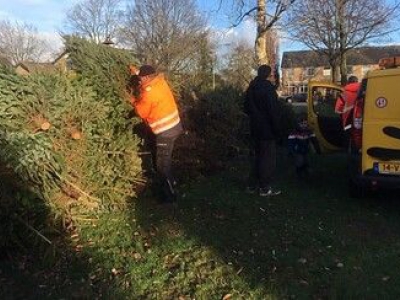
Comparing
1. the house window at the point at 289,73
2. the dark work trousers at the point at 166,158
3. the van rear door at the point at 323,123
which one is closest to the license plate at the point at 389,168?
the dark work trousers at the point at 166,158

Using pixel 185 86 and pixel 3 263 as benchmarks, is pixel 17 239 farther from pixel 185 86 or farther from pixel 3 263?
pixel 185 86

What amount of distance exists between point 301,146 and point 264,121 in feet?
6.19

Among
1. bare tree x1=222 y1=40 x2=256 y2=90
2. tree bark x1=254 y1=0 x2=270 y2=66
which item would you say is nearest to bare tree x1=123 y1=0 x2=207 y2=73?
bare tree x1=222 y1=40 x2=256 y2=90

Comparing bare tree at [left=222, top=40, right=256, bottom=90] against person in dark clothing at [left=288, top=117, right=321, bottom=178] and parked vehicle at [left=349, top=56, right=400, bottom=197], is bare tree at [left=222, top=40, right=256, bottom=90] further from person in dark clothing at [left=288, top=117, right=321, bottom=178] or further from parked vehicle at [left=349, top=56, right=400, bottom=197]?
parked vehicle at [left=349, top=56, right=400, bottom=197]

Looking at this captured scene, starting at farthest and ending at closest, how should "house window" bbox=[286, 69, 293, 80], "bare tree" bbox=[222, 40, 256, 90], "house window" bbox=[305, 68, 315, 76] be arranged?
"house window" bbox=[286, 69, 293, 80], "house window" bbox=[305, 68, 315, 76], "bare tree" bbox=[222, 40, 256, 90]

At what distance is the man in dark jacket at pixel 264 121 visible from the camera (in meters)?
7.82

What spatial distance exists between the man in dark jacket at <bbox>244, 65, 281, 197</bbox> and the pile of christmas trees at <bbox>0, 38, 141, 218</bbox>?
1.89m

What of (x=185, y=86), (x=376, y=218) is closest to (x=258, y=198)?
(x=376, y=218)

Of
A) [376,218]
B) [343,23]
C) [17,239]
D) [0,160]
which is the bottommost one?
[376,218]

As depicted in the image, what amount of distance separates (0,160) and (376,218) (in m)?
4.70

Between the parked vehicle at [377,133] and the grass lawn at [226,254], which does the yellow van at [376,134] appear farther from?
the grass lawn at [226,254]

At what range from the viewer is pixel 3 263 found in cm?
529

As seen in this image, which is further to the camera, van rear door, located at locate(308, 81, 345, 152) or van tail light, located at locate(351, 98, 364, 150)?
A: van rear door, located at locate(308, 81, 345, 152)

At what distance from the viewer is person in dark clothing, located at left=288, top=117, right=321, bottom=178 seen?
30.8 feet
